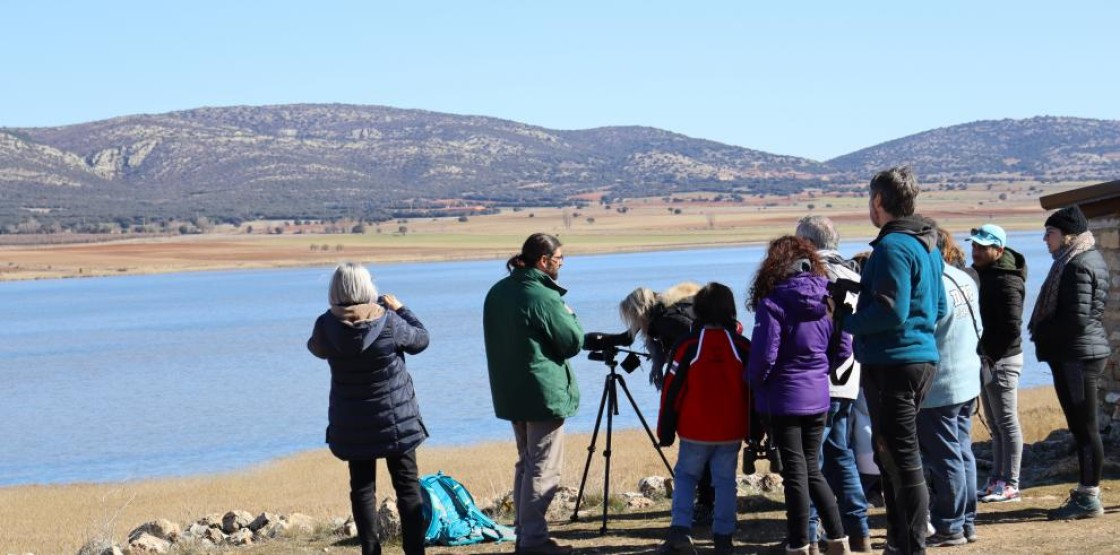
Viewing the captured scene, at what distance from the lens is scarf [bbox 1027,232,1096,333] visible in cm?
753

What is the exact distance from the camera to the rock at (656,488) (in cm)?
960

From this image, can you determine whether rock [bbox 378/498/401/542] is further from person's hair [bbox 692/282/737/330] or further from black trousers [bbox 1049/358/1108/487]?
black trousers [bbox 1049/358/1108/487]

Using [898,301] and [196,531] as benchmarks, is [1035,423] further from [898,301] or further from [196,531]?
[898,301]

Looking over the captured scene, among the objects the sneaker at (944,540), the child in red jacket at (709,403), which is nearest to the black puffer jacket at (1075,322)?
the sneaker at (944,540)

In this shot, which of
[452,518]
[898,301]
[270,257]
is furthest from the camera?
[270,257]

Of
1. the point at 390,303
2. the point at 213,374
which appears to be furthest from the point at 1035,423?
the point at 213,374

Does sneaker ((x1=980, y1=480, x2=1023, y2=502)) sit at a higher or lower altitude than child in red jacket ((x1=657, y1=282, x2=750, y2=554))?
lower

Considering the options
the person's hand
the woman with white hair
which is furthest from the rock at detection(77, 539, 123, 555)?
the person's hand

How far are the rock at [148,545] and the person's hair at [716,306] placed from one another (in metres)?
4.02

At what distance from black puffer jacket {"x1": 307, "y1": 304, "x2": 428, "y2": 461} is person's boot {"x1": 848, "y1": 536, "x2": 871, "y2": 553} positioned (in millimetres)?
2211

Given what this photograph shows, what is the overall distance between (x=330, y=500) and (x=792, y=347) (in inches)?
345

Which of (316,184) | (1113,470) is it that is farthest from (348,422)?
(316,184)

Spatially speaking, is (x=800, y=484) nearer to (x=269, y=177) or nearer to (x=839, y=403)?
(x=839, y=403)

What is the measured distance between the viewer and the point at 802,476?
646 centimetres
